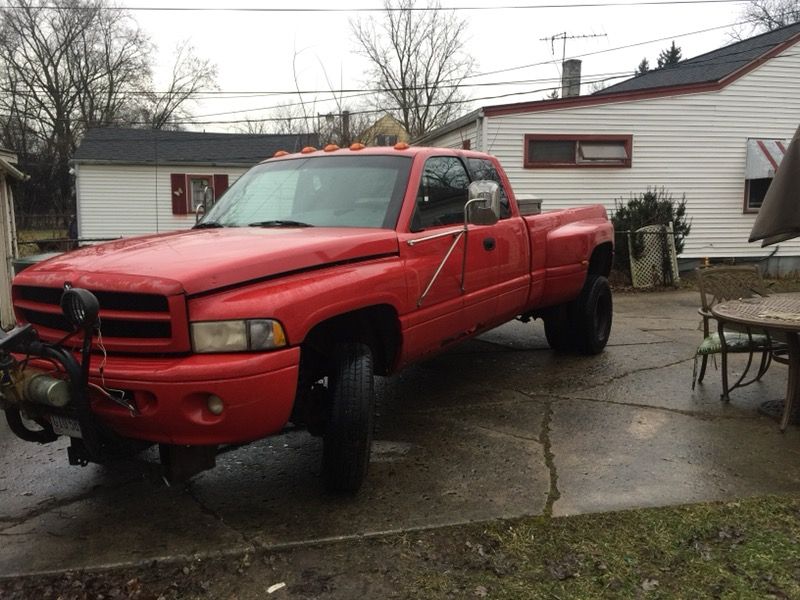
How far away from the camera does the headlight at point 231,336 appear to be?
2.68 m

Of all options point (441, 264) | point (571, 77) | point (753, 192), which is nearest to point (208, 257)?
point (441, 264)

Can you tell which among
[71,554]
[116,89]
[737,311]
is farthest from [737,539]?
[116,89]

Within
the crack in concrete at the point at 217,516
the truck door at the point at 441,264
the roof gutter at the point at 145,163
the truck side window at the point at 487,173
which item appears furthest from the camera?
the roof gutter at the point at 145,163

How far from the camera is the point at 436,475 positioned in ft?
12.2

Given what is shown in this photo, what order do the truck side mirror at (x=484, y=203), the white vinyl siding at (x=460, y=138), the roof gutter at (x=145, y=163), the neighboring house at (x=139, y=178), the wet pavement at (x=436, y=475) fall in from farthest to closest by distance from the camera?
the neighboring house at (x=139, y=178), the roof gutter at (x=145, y=163), the white vinyl siding at (x=460, y=138), the truck side mirror at (x=484, y=203), the wet pavement at (x=436, y=475)

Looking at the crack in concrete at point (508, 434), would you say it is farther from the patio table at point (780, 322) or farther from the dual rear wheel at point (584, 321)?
the dual rear wheel at point (584, 321)

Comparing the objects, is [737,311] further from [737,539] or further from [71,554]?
[71,554]

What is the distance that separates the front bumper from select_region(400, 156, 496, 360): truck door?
45.7 inches

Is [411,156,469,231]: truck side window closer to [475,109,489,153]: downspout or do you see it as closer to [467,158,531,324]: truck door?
[467,158,531,324]: truck door

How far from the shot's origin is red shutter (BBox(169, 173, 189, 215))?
23.2 meters

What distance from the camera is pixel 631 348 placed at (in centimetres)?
691

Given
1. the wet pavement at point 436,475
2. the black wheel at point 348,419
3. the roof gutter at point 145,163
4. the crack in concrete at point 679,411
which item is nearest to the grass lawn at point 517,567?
the wet pavement at point 436,475

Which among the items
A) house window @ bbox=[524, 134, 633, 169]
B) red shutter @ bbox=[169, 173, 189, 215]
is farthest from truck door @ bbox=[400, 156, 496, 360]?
red shutter @ bbox=[169, 173, 189, 215]

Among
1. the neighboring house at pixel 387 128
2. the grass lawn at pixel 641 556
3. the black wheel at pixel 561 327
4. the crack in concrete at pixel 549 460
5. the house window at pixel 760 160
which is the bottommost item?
the grass lawn at pixel 641 556
